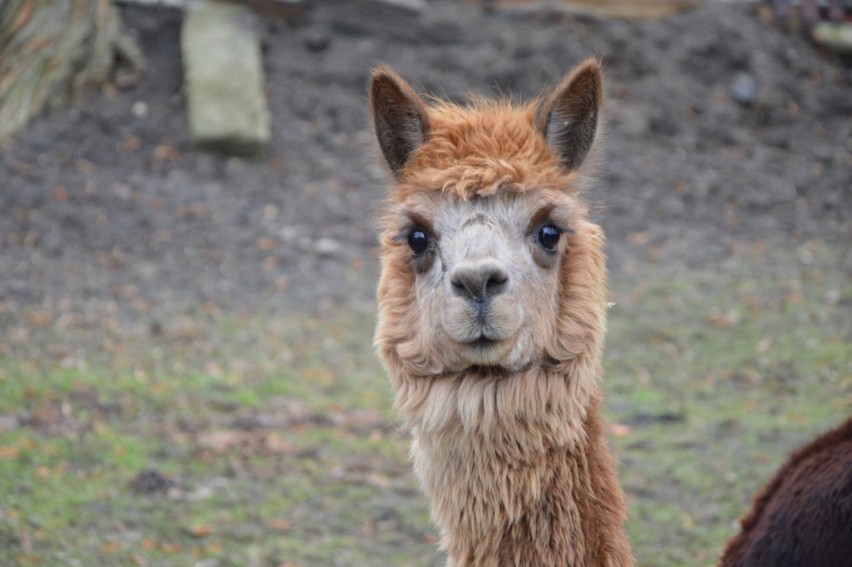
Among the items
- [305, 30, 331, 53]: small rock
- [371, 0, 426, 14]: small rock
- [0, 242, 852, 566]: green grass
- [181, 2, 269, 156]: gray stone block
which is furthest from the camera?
[371, 0, 426, 14]: small rock

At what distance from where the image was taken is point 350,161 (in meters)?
11.7

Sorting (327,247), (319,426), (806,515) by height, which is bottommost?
(319,426)

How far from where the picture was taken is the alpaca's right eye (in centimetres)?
384

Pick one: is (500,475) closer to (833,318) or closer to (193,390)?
(193,390)

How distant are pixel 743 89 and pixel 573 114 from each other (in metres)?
9.54

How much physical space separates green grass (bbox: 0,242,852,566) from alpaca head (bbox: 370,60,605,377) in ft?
7.88

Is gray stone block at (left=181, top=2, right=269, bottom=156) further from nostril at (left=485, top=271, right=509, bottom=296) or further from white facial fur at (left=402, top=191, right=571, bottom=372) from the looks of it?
nostril at (left=485, top=271, right=509, bottom=296)

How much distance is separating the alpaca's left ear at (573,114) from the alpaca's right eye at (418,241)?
640mm

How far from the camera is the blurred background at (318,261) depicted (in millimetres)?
6246

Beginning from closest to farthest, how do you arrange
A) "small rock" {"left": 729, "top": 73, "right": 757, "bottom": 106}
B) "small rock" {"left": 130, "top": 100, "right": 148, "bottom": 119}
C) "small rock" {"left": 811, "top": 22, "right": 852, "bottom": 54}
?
"small rock" {"left": 130, "top": 100, "right": 148, "bottom": 119} < "small rock" {"left": 729, "top": 73, "right": 757, "bottom": 106} < "small rock" {"left": 811, "top": 22, "right": 852, "bottom": 54}

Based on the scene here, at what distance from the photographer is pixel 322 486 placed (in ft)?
21.6

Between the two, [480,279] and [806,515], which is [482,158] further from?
[806,515]

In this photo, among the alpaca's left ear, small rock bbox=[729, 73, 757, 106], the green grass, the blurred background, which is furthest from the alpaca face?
small rock bbox=[729, 73, 757, 106]

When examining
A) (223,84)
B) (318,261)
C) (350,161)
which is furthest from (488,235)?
(223,84)
